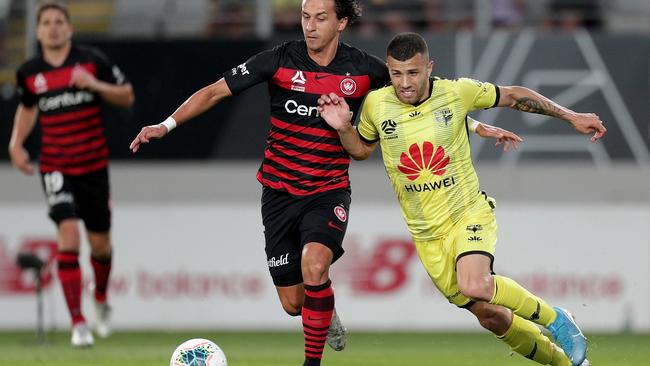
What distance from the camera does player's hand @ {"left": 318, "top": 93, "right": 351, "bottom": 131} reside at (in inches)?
363

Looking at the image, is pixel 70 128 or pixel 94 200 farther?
pixel 94 200

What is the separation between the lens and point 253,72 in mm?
9633

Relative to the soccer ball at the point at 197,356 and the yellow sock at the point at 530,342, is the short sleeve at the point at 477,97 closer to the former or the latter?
the yellow sock at the point at 530,342

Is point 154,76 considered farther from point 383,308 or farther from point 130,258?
point 383,308

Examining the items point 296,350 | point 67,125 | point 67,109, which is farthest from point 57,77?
point 296,350

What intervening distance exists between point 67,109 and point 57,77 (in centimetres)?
31

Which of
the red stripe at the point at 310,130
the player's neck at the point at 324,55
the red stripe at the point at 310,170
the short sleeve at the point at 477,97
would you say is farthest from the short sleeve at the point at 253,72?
the short sleeve at the point at 477,97

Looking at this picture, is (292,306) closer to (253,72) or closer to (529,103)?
(253,72)

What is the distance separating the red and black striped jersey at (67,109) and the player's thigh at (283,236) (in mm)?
3453

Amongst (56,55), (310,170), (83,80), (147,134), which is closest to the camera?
(147,134)

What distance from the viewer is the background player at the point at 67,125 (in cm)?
1253

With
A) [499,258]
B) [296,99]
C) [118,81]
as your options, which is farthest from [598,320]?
[296,99]

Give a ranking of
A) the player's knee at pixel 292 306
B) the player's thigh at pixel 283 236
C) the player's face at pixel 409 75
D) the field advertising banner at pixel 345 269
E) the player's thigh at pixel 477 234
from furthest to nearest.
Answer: the field advertising banner at pixel 345 269 < the player's knee at pixel 292 306 < the player's thigh at pixel 283 236 < the player's face at pixel 409 75 < the player's thigh at pixel 477 234

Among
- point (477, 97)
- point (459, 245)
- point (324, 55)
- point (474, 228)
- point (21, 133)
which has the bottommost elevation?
point (459, 245)
